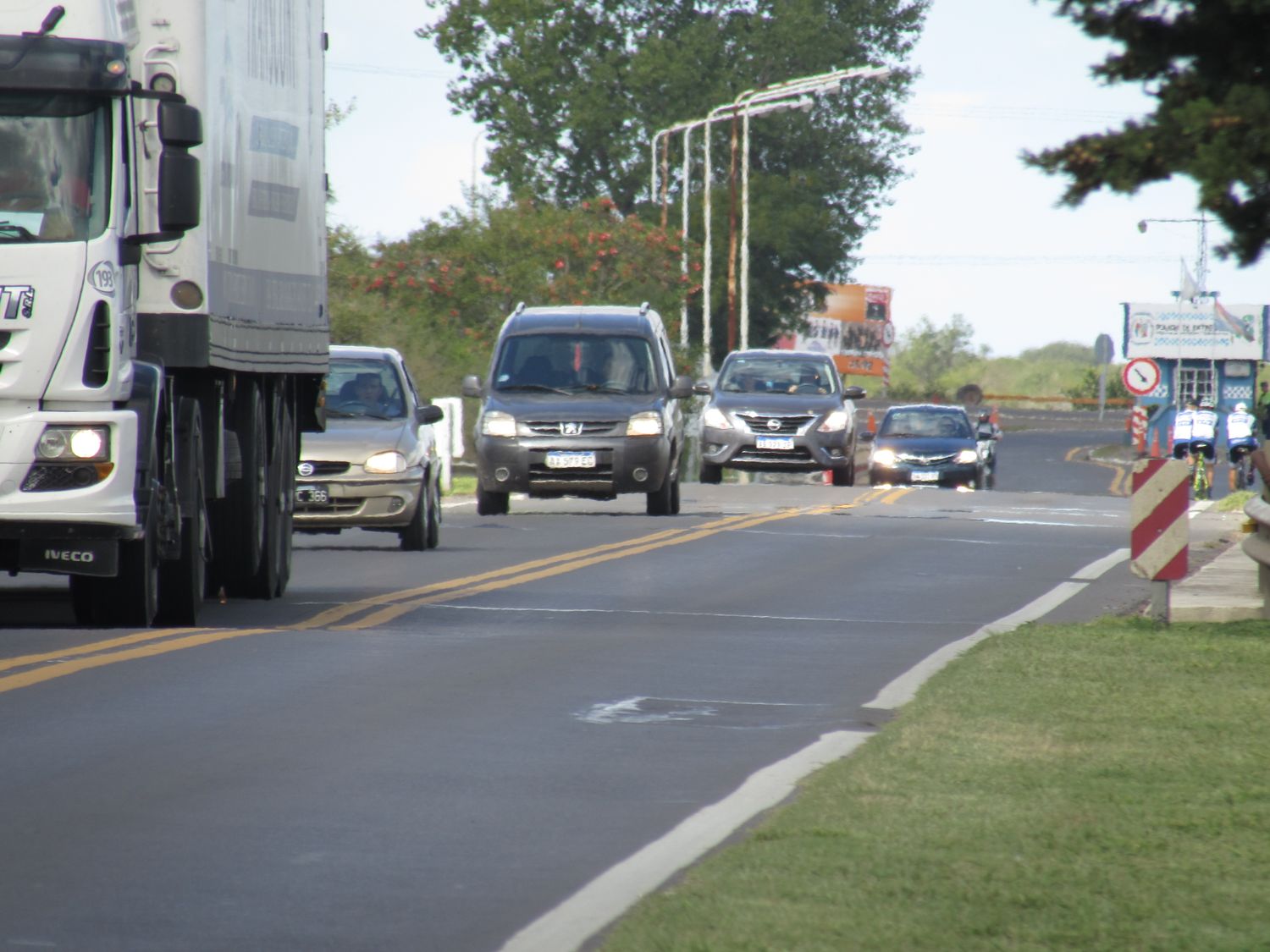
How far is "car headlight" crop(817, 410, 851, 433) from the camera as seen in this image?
3497 cm

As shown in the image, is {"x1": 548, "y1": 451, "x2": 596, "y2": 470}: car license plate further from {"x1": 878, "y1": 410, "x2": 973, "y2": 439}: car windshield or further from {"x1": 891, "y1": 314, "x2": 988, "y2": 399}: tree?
{"x1": 891, "y1": 314, "x2": 988, "y2": 399}: tree

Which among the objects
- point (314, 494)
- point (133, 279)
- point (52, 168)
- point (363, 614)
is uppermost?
point (52, 168)

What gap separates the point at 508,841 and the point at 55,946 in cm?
179

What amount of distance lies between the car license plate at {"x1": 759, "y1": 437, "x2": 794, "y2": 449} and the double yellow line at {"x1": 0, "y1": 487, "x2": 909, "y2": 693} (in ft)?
25.1

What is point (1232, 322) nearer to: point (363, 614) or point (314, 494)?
point (314, 494)

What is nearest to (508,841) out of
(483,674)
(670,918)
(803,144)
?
(670,918)

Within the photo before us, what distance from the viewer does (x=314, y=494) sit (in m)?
21.7

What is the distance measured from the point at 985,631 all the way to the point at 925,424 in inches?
1078

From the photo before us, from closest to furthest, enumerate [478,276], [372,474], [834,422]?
[372,474], [834,422], [478,276]

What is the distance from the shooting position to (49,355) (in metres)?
12.1

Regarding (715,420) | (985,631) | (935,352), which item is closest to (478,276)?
(715,420)

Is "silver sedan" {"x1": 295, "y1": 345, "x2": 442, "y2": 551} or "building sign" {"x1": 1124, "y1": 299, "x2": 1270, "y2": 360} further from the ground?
"building sign" {"x1": 1124, "y1": 299, "x2": 1270, "y2": 360}

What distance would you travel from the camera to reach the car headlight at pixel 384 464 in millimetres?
21562

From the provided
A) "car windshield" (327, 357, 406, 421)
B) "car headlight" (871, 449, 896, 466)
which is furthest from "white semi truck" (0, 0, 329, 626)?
"car headlight" (871, 449, 896, 466)
